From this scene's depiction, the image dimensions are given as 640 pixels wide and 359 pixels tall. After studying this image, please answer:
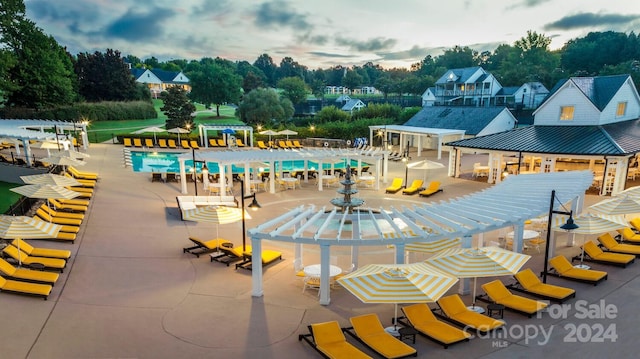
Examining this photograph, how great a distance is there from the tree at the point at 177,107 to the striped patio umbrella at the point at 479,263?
4761 cm

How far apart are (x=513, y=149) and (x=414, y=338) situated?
19482 mm

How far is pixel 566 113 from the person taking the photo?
26938 mm

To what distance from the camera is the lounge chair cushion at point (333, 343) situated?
7.98 m

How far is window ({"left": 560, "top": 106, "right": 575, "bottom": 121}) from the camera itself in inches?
1051

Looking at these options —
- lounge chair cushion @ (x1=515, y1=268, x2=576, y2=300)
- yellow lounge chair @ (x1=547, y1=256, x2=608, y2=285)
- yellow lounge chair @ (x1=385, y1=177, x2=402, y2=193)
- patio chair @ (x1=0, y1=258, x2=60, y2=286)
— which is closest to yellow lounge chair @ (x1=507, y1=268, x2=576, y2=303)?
lounge chair cushion @ (x1=515, y1=268, x2=576, y2=300)

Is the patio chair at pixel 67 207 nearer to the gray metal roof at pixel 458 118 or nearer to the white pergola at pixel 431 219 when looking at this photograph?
the white pergola at pixel 431 219

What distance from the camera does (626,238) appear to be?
15.1m

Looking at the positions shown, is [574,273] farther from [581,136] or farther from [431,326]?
[581,136]

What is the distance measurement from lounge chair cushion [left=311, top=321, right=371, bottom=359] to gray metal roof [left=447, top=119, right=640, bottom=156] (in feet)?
66.2

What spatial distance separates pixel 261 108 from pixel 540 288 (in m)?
47.7

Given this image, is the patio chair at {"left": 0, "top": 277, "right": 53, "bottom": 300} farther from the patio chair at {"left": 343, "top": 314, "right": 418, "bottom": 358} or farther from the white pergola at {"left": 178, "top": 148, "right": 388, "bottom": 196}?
the white pergola at {"left": 178, "top": 148, "right": 388, "bottom": 196}

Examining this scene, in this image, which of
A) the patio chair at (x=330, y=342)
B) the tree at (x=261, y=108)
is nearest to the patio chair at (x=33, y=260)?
the patio chair at (x=330, y=342)

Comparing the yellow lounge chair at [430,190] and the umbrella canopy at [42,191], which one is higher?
the umbrella canopy at [42,191]

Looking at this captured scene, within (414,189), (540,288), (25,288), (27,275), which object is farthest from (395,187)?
(25,288)
